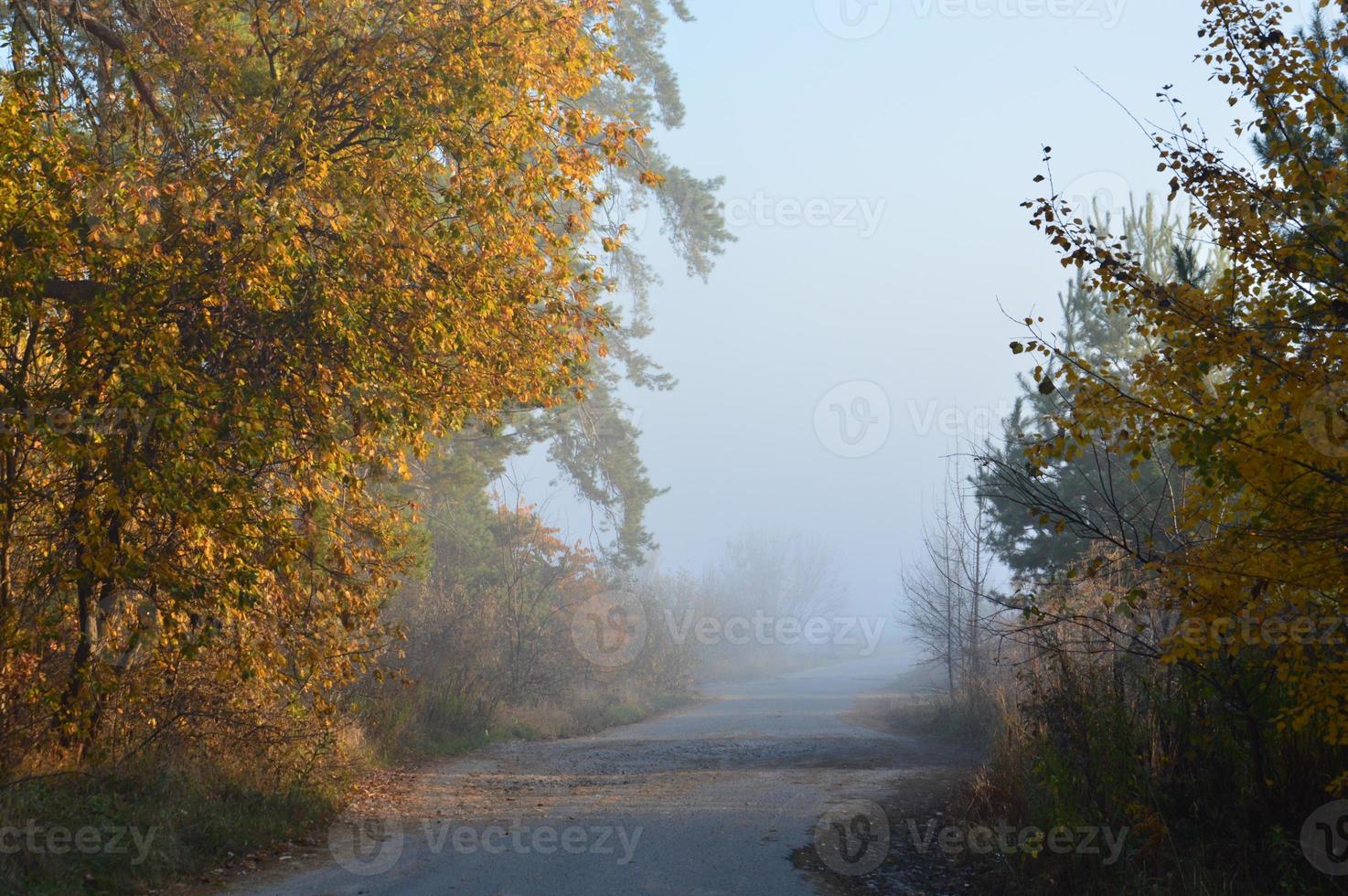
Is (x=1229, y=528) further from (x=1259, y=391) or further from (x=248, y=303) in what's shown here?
(x=248, y=303)

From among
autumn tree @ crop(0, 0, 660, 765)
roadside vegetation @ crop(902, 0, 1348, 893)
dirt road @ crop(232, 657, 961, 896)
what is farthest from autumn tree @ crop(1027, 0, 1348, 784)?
autumn tree @ crop(0, 0, 660, 765)

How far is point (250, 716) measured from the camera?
10727mm

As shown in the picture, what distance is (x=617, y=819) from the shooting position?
10.8 m

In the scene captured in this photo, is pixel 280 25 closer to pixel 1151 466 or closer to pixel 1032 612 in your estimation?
pixel 1032 612

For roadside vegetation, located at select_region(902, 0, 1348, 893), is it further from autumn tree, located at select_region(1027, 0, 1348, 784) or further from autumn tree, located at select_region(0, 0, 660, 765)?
autumn tree, located at select_region(0, 0, 660, 765)

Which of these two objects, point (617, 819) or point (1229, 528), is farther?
point (617, 819)

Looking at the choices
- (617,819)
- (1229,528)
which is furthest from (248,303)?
(1229,528)

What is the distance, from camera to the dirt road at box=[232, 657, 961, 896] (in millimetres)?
8078

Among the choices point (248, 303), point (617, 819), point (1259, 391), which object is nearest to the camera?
point (1259, 391)

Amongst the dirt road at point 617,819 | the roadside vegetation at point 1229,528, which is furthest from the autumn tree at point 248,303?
the roadside vegetation at point 1229,528

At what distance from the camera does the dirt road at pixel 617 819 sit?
8078mm

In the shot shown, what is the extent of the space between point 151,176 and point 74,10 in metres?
2.90

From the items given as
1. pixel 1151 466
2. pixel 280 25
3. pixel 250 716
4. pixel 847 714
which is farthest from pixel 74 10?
pixel 847 714

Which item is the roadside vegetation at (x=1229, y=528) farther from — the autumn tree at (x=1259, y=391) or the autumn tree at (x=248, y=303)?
the autumn tree at (x=248, y=303)
